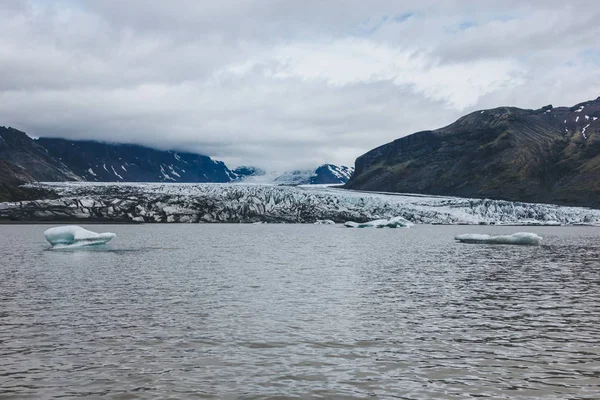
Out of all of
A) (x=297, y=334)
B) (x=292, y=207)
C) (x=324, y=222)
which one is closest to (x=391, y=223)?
(x=324, y=222)

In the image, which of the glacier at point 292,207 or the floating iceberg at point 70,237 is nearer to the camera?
the floating iceberg at point 70,237

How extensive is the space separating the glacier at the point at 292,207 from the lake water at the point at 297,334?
84.5 meters

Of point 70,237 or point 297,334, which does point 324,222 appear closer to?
point 70,237

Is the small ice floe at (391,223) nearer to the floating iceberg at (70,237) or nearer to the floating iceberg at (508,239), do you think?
the floating iceberg at (508,239)

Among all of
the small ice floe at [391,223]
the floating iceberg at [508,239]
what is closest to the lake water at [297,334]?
the floating iceberg at [508,239]

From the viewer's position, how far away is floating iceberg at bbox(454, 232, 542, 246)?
56700 millimetres

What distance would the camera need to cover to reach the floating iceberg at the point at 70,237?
47.0 m

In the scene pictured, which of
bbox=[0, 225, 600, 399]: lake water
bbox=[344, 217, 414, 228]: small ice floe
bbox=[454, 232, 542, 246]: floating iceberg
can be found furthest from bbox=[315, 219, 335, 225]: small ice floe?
bbox=[0, 225, 600, 399]: lake water

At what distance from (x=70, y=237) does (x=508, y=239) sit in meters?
45.4

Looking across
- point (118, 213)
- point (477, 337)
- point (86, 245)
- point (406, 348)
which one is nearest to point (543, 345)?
point (477, 337)

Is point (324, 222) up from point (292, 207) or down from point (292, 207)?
down

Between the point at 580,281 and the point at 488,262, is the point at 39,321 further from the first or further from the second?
the point at 488,262

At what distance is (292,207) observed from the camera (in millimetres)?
119750

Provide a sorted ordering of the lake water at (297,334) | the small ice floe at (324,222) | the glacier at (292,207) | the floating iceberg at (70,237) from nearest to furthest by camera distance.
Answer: the lake water at (297,334), the floating iceberg at (70,237), the glacier at (292,207), the small ice floe at (324,222)
